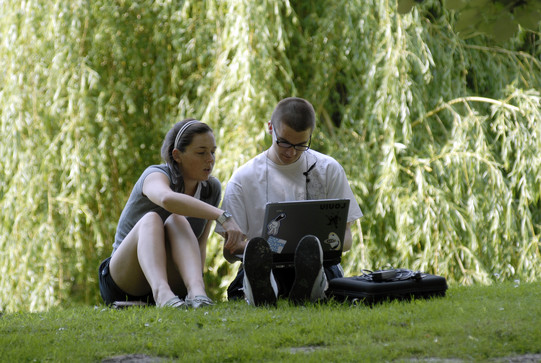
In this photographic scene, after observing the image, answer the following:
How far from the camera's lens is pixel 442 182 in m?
5.53

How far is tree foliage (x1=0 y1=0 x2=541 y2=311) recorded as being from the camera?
5457 mm

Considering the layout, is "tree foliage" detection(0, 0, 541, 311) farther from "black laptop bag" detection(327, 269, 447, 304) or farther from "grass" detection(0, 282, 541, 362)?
"grass" detection(0, 282, 541, 362)

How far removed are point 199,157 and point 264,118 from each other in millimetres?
1909

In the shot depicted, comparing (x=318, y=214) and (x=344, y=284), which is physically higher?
(x=318, y=214)

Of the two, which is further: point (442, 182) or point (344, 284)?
point (442, 182)

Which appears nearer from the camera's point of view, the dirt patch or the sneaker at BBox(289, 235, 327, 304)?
the dirt patch

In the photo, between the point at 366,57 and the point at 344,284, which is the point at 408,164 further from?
the point at 344,284

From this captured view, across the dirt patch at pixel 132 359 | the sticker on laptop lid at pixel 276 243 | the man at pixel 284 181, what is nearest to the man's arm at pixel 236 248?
the man at pixel 284 181

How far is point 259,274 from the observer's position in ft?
10.5

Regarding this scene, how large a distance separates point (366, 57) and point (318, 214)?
2632mm

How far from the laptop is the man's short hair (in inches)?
18.6

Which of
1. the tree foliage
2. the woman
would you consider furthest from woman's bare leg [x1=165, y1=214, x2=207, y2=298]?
the tree foliage

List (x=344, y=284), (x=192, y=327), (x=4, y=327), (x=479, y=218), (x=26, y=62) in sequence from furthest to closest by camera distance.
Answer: (x=26, y=62) → (x=479, y=218) → (x=344, y=284) → (x=4, y=327) → (x=192, y=327)

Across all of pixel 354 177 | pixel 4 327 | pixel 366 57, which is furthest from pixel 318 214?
pixel 366 57
